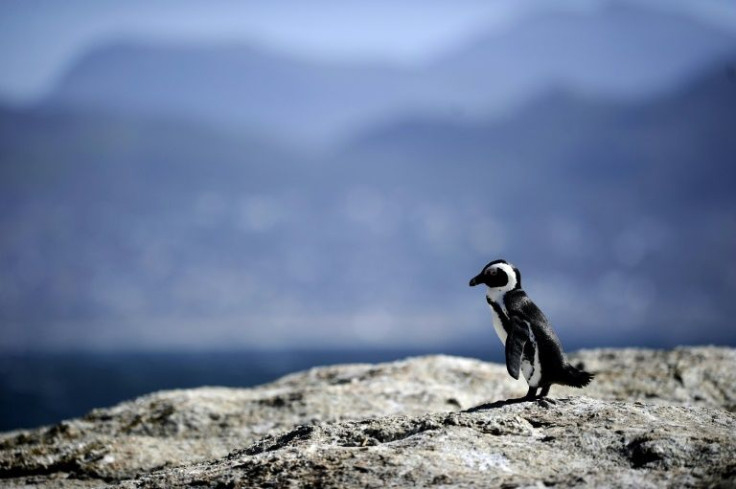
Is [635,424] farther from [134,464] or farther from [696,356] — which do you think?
[696,356]

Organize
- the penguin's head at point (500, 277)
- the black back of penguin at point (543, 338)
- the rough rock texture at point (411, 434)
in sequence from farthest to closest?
the penguin's head at point (500, 277) → the black back of penguin at point (543, 338) → the rough rock texture at point (411, 434)

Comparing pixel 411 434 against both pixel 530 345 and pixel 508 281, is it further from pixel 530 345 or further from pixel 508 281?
pixel 508 281

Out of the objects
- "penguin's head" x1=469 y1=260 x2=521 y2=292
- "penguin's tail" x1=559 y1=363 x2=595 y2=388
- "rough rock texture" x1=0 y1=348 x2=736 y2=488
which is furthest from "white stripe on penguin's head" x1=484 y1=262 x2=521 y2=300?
"rough rock texture" x1=0 y1=348 x2=736 y2=488

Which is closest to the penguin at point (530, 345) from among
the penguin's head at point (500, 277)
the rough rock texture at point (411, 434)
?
the penguin's head at point (500, 277)

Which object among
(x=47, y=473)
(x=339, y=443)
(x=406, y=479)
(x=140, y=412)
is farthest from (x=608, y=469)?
(x=140, y=412)

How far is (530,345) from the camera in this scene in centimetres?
1227

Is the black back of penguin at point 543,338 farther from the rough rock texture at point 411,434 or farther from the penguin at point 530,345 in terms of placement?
the rough rock texture at point 411,434

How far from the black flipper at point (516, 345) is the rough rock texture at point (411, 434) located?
82 cm

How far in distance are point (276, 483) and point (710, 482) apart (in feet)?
13.6

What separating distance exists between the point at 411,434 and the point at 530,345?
7.37ft

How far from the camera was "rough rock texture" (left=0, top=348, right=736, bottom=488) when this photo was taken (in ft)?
31.3

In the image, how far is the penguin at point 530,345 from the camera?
12.2 metres

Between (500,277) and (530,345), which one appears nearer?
(530,345)

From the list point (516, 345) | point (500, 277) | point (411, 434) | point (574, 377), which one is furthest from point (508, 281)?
point (411, 434)
